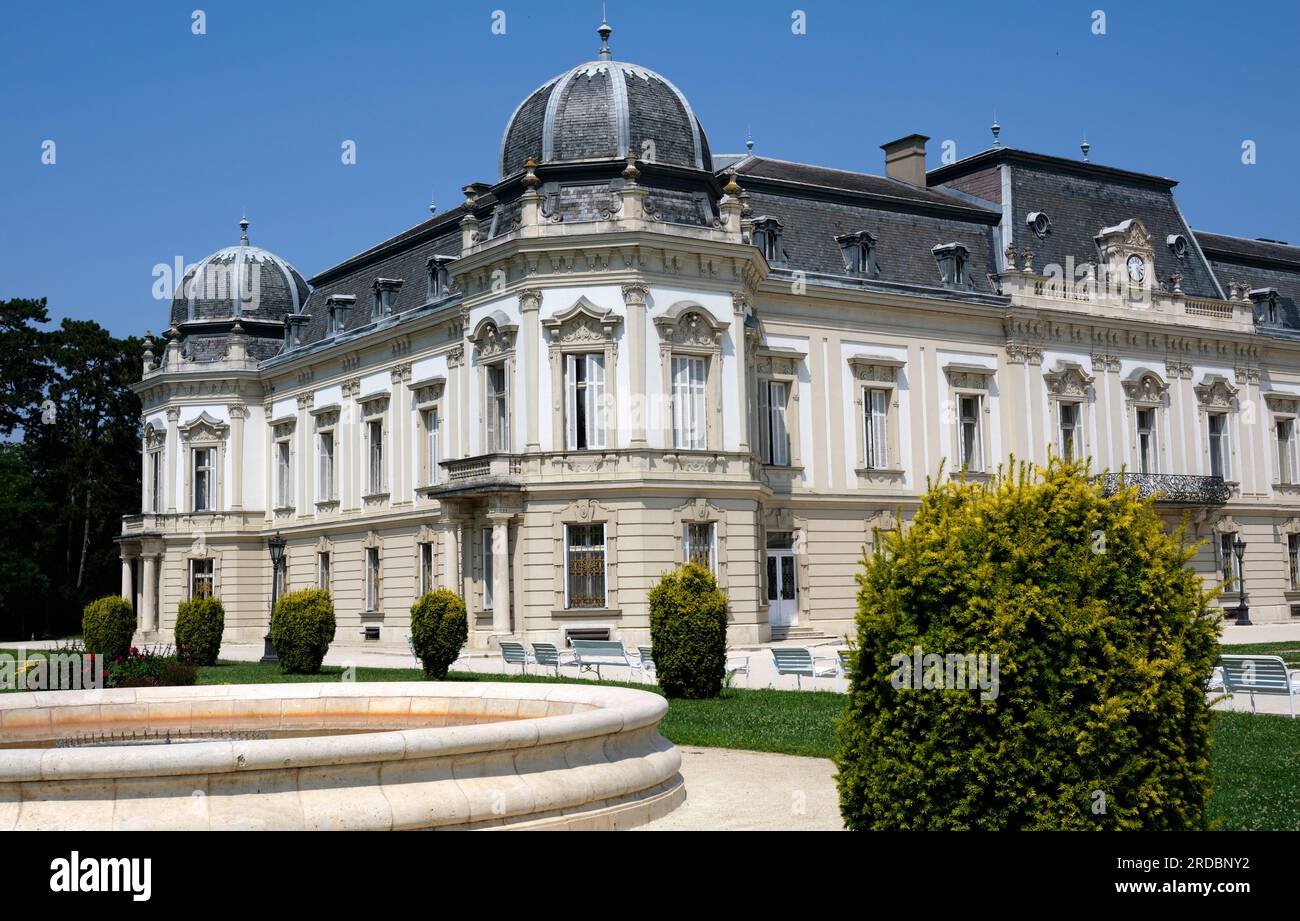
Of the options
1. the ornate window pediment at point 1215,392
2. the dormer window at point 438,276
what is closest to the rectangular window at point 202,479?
the dormer window at point 438,276

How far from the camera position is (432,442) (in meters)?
39.5

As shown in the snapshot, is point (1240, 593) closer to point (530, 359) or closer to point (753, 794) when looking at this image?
point (530, 359)

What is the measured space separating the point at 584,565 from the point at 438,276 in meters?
11.9

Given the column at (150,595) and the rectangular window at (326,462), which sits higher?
the rectangular window at (326,462)

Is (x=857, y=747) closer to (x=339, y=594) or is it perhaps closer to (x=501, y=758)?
(x=501, y=758)

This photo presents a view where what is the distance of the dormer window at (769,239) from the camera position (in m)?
37.5

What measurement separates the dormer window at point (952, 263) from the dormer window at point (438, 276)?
14.8 m

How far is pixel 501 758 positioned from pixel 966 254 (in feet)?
113

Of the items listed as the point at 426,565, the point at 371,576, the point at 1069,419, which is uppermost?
the point at 1069,419

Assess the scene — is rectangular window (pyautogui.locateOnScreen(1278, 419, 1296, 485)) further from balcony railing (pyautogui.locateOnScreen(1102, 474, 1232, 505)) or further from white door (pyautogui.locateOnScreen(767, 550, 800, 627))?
white door (pyautogui.locateOnScreen(767, 550, 800, 627))

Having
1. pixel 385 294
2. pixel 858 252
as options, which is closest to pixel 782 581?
pixel 858 252

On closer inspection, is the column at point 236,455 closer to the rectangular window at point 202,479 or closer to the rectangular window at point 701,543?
the rectangular window at point 202,479

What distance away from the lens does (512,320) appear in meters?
33.3
